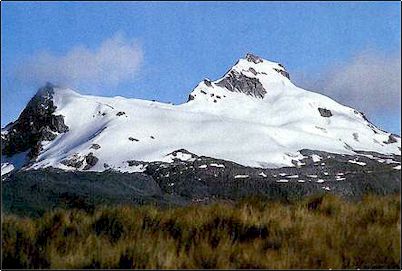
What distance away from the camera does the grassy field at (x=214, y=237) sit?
6684 millimetres

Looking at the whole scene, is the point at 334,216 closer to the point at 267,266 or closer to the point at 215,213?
the point at 215,213

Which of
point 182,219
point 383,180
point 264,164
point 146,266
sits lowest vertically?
point 146,266

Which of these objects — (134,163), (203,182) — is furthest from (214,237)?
(134,163)

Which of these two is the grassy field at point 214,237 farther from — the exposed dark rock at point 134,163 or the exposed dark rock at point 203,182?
the exposed dark rock at point 134,163

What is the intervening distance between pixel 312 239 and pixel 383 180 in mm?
6560

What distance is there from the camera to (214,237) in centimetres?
743

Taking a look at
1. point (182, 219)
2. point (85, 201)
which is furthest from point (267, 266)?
point (85, 201)

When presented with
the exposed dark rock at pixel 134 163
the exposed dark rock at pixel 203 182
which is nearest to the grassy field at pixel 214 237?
the exposed dark rock at pixel 203 182

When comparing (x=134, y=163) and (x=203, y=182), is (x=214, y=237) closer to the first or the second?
(x=203, y=182)

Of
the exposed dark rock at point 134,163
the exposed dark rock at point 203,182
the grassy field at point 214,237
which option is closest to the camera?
the grassy field at point 214,237

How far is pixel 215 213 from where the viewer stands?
8.22 meters

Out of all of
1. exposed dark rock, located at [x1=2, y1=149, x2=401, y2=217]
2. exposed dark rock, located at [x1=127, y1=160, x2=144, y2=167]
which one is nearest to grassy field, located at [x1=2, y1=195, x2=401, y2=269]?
exposed dark rock, located at [x1=2, y1=149, x2=401, y2=217]

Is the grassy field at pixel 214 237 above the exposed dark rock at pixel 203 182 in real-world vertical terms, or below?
below

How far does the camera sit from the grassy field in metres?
6.68
